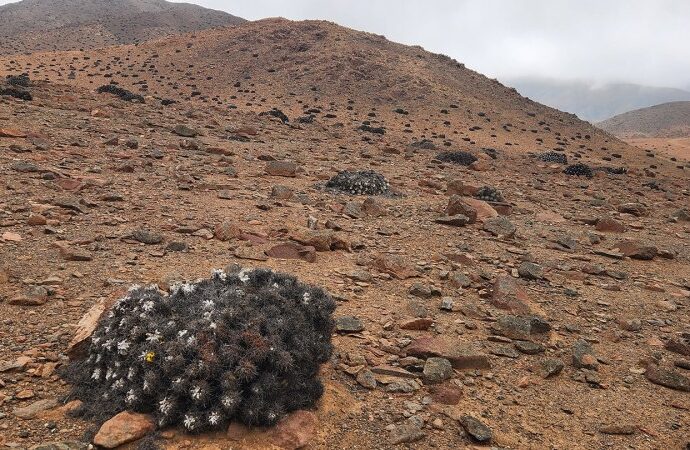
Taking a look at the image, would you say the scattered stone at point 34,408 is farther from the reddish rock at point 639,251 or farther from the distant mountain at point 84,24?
the distant mountain at point 84,24

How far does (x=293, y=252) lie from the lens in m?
7.87

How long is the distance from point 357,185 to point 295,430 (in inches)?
394

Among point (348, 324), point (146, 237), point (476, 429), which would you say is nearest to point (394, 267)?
point (348, 324)

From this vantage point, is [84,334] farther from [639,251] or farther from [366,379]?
[639,251]

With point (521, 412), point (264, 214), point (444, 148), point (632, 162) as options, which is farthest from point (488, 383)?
point (632, 162)

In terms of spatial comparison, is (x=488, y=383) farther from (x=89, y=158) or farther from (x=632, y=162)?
(x=632, y=162)

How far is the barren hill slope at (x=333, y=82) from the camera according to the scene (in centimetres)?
3569

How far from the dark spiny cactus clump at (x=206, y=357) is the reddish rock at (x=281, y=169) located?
31.0 feet

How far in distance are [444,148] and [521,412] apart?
22420mm

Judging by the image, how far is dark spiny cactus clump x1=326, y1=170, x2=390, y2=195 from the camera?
13.2 metres

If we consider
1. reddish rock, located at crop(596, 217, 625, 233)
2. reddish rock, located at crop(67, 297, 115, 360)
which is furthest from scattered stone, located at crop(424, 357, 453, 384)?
reddish rock, located at crop(596, 217, 625, 233)

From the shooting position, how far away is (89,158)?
40.5 feet

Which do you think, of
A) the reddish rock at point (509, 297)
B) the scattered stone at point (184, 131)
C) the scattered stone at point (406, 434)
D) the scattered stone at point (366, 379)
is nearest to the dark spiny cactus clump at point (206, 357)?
the scattered stone at point (366, 379)

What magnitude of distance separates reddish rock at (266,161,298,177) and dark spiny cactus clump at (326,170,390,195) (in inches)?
51.9
